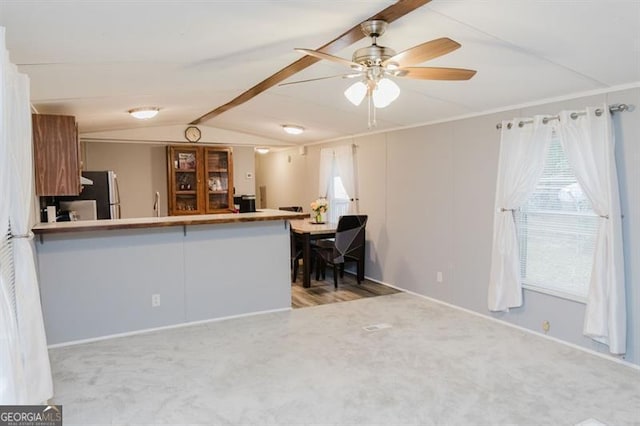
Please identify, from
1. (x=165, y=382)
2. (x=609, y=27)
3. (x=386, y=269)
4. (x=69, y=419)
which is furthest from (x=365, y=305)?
(x=609, y=27)

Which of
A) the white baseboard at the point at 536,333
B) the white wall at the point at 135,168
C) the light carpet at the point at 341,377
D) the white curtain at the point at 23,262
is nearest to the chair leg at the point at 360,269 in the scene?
the white baseboard at the point at 536,333

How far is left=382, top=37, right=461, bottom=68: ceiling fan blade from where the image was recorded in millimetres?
1969

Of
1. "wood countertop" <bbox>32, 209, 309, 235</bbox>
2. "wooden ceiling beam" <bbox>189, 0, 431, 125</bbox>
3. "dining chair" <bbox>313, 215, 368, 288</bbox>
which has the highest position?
"wooden ceiling beam" <bbox>189, 0, 431, 125</bbox>

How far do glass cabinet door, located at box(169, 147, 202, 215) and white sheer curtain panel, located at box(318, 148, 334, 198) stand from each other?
203 centimetres

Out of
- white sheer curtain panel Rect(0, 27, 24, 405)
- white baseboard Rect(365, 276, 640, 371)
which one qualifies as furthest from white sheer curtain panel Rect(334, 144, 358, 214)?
white sheer curtain panel Rect(0, 27, 24, 405)

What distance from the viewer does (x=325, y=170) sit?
7.06 meters

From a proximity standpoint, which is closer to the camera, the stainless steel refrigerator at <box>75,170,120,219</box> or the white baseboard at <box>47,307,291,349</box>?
the white baseboard at <box>47,307,291,349</box>

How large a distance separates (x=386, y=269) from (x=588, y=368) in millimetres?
2888

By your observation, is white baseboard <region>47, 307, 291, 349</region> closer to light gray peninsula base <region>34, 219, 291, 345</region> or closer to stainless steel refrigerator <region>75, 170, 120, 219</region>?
light gray peninsula base <region>34, 219, 291, 345</region>

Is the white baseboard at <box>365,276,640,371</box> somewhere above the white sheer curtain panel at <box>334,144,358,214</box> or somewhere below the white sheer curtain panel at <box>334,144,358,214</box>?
below

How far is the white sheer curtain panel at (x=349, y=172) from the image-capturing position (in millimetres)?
6418

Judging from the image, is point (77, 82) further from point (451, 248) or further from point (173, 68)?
point (451, 248)

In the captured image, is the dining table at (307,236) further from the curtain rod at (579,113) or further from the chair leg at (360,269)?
the curtain rod at (579,113)

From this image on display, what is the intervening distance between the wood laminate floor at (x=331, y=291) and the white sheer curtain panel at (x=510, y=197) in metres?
1.63
